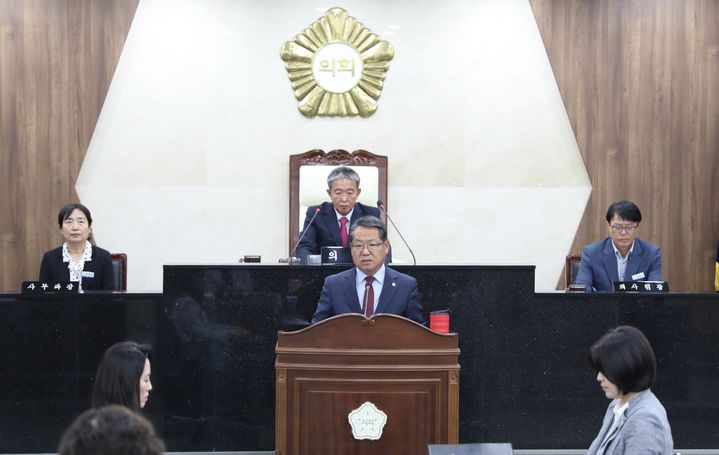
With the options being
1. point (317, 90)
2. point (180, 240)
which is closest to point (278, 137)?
point (317, 90)

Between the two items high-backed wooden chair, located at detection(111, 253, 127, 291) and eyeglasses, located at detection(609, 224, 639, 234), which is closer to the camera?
eyeglasses, located at detection(609, 224, 639, 234)

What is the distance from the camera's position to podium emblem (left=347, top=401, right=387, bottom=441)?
10.7 feet

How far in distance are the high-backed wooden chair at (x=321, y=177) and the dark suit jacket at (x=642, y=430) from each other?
392 cm

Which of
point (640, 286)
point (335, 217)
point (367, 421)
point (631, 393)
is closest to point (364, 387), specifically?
point (367, 421)

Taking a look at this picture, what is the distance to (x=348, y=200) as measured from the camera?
5117mm

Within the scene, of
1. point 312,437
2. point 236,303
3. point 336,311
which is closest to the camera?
point 312,437

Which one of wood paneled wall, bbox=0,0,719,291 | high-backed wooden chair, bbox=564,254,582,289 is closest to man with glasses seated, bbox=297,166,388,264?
high-backed wooden chair, bbox=564,254,582,289

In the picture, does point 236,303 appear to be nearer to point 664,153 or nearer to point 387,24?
point 387,24

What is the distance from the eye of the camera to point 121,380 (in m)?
2.49

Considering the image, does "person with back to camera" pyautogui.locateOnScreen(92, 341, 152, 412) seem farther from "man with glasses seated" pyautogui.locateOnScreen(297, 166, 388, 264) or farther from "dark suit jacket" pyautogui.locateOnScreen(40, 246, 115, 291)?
"man with glasses seated" pyautogui.locateOnScreen(297, 166, 388, 264)

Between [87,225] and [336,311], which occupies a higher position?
[87,225]

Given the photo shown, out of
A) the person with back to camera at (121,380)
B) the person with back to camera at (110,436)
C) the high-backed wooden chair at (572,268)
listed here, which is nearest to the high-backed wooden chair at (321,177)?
the high-backed wooden chair at (572,268)

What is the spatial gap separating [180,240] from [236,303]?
7.76 ft

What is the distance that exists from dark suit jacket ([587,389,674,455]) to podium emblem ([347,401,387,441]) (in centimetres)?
93
